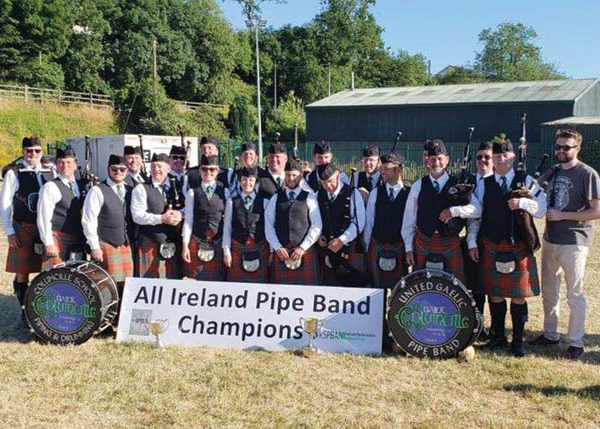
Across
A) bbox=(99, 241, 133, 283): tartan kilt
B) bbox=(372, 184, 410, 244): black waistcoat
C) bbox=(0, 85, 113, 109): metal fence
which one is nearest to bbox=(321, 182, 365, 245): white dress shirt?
bbox=(372, 184, 410, 244): black waistcoat

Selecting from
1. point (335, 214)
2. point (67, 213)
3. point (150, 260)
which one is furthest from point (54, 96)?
point (335, 214)

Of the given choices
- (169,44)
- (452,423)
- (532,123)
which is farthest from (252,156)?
(169,44)

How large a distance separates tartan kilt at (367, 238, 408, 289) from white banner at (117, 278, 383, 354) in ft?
1.11

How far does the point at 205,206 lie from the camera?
5.21m

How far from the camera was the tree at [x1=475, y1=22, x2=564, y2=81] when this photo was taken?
5559cm

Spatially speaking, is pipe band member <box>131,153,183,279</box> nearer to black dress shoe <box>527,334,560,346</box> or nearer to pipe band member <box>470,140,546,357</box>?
pipe band member <box>470,140,546,357</box>

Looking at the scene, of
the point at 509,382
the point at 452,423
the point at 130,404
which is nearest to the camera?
the point at 452,423

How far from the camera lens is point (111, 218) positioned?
5047mm

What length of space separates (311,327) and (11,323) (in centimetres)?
303

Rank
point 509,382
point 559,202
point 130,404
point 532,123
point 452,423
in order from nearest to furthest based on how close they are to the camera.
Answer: point 452,423
point 130,404
point 509,382
point 559,202
point 532,123

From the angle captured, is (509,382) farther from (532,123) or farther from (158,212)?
(532,123)

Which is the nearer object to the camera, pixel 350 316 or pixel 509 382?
pixel 509 382

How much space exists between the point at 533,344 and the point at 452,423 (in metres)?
1.82

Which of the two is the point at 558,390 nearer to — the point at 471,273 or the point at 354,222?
the point at 471,273
